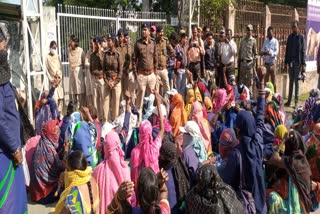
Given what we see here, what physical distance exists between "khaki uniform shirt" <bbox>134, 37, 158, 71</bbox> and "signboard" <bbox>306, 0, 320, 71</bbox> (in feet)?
19.3

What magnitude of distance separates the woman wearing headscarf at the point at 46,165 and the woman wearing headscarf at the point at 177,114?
1776mm

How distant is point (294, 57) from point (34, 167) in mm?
7862

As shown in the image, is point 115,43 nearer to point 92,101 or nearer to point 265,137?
point 92,101

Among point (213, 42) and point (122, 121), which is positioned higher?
point (213, 42)

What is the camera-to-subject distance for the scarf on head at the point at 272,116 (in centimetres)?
557

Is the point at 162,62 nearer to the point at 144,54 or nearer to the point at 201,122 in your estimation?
→ the point at 144,54

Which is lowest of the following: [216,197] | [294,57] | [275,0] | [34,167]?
[34,167]

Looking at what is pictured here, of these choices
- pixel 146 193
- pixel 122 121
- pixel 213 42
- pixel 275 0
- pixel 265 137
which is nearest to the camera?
pixel 146 193

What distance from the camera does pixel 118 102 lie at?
9109mm

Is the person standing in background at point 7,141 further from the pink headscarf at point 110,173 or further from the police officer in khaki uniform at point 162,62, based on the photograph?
the police officer in khaki uniform at point 162,62

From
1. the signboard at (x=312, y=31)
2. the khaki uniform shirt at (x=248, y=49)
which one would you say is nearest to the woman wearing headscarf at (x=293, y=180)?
the khaki uniform shirt at (x=248, y=49)

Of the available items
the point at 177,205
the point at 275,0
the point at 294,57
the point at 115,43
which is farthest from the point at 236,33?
the point at 275,0

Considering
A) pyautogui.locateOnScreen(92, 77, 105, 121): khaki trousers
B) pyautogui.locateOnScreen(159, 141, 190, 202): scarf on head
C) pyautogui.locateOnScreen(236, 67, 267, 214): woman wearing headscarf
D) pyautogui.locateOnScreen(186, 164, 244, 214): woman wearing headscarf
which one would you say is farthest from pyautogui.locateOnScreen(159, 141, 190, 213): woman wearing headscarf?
pyautogui.locateOnScreen(92, 77, 105, 121): khaki trousers

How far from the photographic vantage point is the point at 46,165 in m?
5.31
